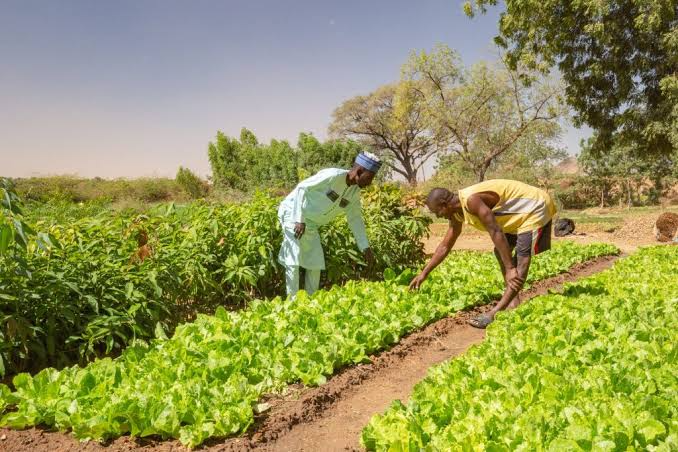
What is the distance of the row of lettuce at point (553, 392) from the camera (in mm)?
2178

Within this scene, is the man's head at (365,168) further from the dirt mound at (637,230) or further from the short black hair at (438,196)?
the dirt mound at (637,230)

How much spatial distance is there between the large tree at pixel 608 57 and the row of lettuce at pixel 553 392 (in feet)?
43.5

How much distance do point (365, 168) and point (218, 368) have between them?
→ 2.63 m

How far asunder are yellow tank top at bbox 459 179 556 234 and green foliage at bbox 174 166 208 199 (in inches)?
1277

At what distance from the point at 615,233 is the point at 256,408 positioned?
1672 centimetres

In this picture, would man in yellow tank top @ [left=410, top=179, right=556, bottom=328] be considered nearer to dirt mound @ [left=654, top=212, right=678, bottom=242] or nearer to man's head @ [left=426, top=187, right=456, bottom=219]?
man's head @ [left=426, top=187, right=456, bottom=219]

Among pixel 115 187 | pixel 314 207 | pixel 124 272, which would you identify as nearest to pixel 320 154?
pixel 115 187

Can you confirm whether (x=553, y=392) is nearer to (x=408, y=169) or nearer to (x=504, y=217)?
(x=504, y=217)

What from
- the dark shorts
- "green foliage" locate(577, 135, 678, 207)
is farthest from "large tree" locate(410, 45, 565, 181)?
the dark shorts

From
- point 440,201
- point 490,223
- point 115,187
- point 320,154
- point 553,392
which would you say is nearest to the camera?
point 553,392

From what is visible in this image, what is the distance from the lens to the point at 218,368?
3242mm

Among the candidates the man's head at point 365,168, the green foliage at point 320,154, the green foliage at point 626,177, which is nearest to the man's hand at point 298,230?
the man's head at point 365,168

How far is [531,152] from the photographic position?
34469 millimetres

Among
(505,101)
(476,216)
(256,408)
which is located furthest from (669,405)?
(505,101)
